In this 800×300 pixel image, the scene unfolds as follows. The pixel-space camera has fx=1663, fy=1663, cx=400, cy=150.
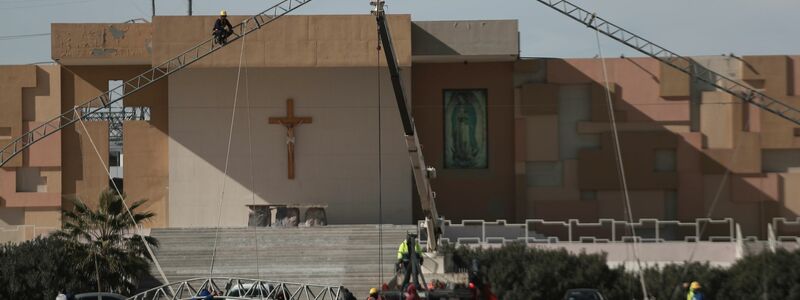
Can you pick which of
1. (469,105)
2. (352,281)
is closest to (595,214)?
(469,105)

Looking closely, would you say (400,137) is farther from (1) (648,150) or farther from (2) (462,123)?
(1) (648,150)

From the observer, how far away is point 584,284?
39.8 m

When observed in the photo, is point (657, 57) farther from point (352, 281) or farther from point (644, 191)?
point (352, 281)

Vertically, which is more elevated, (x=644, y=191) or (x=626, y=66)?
(x=626, y=66)

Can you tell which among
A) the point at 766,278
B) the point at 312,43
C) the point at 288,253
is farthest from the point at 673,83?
the point at 766,278

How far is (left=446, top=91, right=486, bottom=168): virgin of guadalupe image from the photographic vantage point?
53438 mm

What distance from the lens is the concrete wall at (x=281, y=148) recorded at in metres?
52.5

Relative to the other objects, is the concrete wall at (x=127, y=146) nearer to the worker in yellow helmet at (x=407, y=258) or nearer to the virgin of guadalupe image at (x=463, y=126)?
the virgin of guadalupe image at (x=463, y=126)

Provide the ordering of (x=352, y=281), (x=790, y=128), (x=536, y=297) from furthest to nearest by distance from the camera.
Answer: (x=790, y=128)
(x=352, y=281)
(x=536, y=297)

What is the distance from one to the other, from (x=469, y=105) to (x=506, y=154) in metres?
1.98

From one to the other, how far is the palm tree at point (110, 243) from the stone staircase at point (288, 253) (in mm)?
3056

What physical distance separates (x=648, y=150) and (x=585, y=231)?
3353 millimetres

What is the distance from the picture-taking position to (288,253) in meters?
48.7

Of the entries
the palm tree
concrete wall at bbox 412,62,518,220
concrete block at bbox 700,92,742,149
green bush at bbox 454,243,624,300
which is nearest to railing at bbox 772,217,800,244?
concrete block at bbox 700,92,742,149
